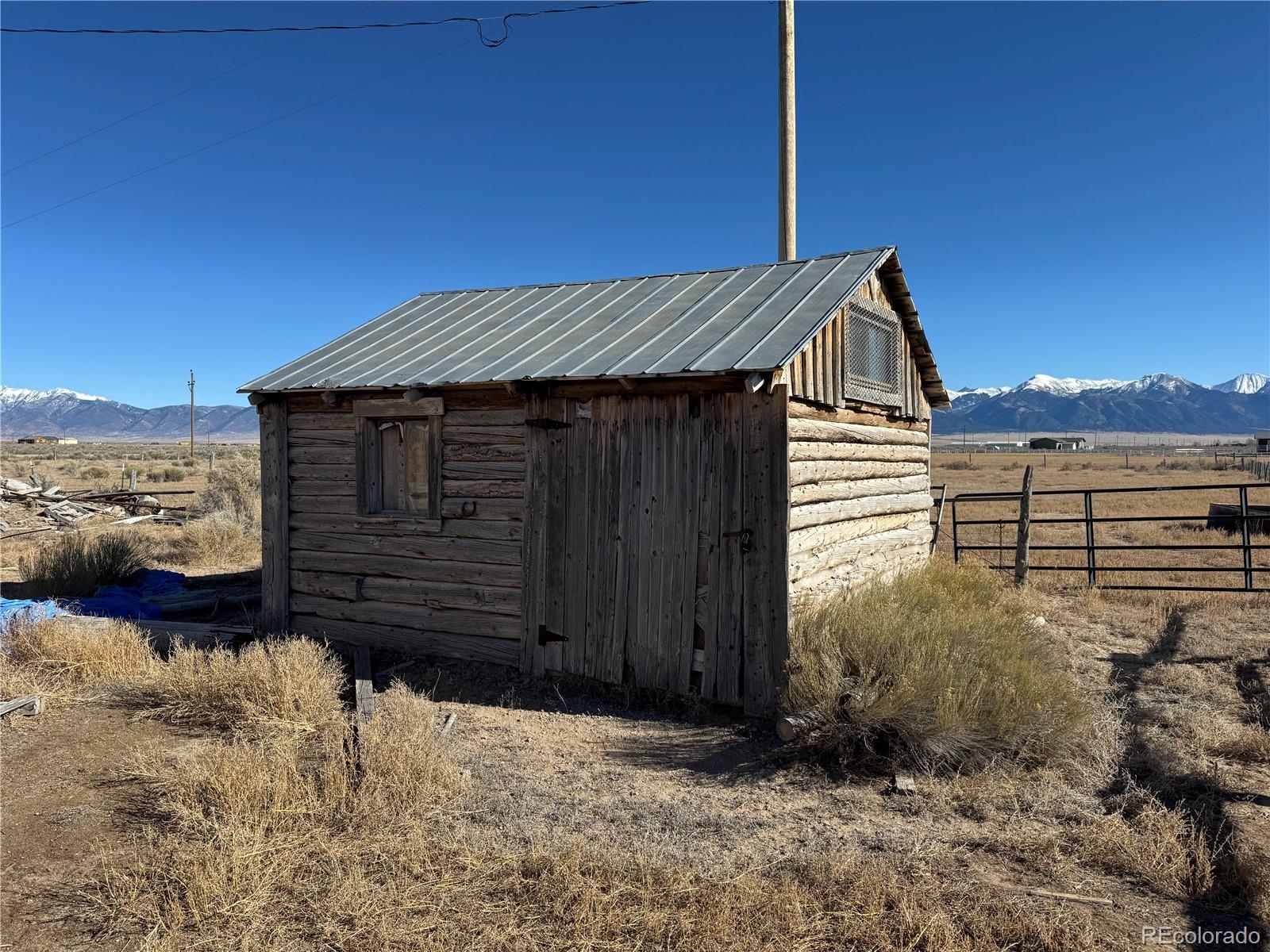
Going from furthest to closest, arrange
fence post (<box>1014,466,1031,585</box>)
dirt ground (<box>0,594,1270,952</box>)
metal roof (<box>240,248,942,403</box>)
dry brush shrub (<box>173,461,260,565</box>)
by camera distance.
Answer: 1. dry brush shrub (<box>173,461,260,565</box>)
2. fence post (<box>1014,466,1031,585</box>)
3. metal roof (<box>240,248,942,403</box>)
4. dirt ground (<box>0,594,1270,952</box>)

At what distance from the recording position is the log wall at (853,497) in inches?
294

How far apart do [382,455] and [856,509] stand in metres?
5.44

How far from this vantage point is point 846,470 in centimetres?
859

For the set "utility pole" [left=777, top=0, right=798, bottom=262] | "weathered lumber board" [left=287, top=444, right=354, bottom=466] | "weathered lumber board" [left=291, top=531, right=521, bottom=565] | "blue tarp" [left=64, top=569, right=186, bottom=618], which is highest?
"utility pole" [left=777, top=0, right=798, bottom=262]

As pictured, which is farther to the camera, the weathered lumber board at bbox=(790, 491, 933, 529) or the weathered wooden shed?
the weathered lumber board at bbox=(790, 491, 933, 529)

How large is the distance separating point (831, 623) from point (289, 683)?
448cm

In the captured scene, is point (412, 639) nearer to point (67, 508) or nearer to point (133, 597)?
point (133, 597)

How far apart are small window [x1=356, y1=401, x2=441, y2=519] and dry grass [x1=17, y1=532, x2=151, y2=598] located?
17.6 ft

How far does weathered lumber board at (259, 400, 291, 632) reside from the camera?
978 cm

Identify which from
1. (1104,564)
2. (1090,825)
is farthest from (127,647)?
(1104,564)

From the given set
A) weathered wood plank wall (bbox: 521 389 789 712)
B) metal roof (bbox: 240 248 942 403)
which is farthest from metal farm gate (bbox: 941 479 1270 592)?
metal roof (bbox: 240 248 942 403)

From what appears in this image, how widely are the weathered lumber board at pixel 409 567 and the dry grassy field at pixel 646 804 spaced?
1.09 meters

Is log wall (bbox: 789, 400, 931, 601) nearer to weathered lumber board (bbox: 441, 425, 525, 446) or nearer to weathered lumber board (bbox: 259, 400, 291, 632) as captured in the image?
weathered lumber board (bbox: 441, 425, 525, 446)

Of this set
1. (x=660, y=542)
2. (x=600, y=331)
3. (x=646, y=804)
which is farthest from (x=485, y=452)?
(x=646, y=804)
